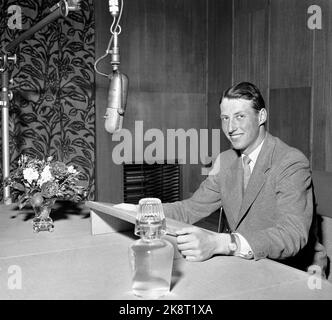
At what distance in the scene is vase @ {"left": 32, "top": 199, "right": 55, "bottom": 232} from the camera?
2055mm

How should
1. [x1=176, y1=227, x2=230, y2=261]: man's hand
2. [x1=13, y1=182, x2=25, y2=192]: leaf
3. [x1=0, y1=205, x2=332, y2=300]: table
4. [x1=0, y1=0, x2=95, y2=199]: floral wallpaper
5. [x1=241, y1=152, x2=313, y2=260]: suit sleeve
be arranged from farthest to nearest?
[x1=0, y1=0, x2=95, y2=199]: floral wallpaper, [x1=13, y1=182, x2=25, y2=192]: leaf, [x1=241, y1=152, x2=313, y2=260]: suit sleeve, [x1=176, y1=227, x2=230, y2=261]: man's hand, [x1=0, y1=205, x2=332, y2=300]: table

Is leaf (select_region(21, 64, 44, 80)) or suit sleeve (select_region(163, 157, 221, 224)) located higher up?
leaf (select_region(21, 64, 44, 80))

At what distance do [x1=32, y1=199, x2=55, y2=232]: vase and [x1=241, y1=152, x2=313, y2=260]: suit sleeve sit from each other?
0.86 meters

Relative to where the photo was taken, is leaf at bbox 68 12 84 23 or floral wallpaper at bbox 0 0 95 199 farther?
leaf at bbox 68 12 84 23

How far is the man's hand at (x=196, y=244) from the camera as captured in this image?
→ 4.90ft

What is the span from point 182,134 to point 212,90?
50 centimetres

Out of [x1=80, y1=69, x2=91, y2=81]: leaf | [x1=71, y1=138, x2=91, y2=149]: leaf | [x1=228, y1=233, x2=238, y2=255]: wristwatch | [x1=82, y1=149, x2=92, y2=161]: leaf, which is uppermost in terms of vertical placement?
[x1=80, y1=69, x2=91, y2=81]: leaf

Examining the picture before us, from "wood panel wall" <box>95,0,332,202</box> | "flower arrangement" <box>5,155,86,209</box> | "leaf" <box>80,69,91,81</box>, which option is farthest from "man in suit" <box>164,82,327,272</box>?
"leaf" <box>80,69,91,81</box>

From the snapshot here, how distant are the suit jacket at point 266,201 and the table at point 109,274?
0.62ft

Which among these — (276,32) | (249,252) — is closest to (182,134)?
(276,32)

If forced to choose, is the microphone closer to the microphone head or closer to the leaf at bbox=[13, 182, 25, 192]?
the microphone head

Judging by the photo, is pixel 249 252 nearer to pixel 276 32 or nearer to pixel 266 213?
pixel 266 213

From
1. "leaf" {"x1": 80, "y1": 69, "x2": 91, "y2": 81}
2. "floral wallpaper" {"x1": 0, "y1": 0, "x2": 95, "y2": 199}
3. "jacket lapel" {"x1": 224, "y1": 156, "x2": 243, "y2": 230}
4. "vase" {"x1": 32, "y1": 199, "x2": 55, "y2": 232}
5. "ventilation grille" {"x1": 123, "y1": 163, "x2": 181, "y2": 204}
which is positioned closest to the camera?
"vase" {"x1": 32, "y1": 199, "x2": 55, "y2": 232}

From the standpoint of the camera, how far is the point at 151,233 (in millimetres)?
1227
